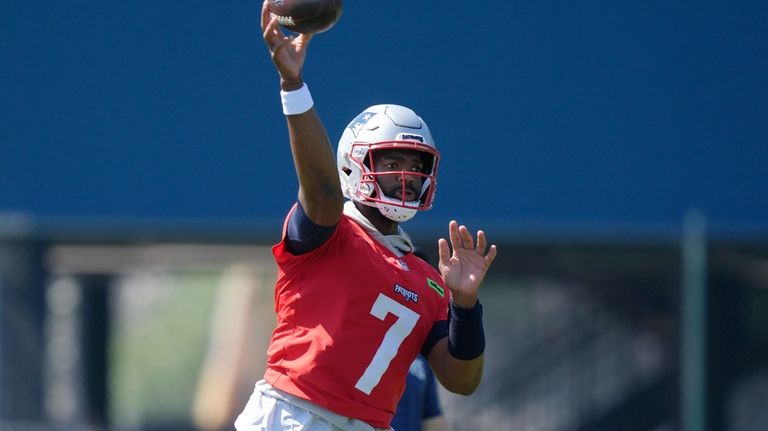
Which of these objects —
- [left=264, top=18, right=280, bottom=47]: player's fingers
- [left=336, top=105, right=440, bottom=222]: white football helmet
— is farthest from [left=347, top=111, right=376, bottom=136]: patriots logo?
[left=264, top=18, right=280, bottom=47]: player's fingers

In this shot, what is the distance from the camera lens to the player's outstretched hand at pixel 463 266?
3705 millimetres

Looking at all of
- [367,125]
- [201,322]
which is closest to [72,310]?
[201,322]

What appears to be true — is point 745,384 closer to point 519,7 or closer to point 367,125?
point 519,7

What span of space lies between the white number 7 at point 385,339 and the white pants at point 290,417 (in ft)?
0.36

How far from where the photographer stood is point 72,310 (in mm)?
8164

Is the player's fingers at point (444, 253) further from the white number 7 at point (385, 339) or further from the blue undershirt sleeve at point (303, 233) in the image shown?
the blue undershirt sleeve at point (303, 233)

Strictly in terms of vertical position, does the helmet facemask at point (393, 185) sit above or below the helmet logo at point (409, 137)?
below

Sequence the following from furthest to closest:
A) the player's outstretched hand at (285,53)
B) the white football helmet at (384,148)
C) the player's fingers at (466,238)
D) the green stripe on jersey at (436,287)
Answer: the green stripe on jersey at (436,287) < the white football helmet at (384,148) < the player's fingers at (466,238) < the player's outstretched hand at (285,53)

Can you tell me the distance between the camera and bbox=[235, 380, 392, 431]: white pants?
366 centimetres

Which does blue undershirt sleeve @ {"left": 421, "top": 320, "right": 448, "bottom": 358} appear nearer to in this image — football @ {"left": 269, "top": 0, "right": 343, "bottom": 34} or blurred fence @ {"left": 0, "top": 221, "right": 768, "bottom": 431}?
football @ {"left": 269, "top": 0, "right": 343, "bottom": 34}

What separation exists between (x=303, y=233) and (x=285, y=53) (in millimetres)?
503

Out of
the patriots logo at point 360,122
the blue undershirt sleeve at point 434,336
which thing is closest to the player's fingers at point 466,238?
the blue undershirt sleeve at point 434,336

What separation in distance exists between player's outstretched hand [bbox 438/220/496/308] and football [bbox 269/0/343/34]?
0.69 meters

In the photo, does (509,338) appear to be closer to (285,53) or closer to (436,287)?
(436,287)
